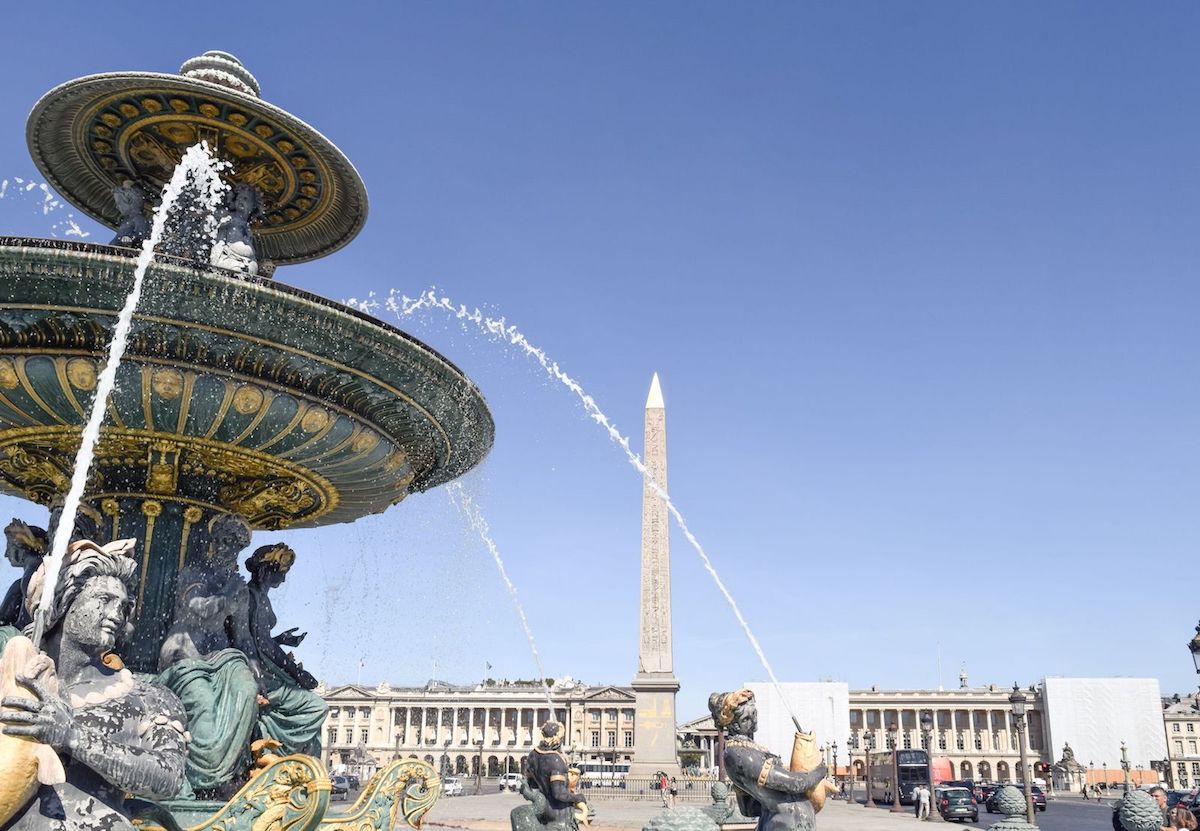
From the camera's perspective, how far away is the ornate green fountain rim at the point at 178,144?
6.20 metres

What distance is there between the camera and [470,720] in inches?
3770

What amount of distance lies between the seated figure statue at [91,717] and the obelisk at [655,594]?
30.9 meters

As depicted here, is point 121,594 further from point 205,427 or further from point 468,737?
point 468,737

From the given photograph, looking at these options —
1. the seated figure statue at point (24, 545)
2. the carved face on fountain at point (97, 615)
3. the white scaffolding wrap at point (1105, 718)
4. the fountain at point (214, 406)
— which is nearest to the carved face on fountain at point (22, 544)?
the seated figure statue at point (24, 545)

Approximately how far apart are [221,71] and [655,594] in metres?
30.1

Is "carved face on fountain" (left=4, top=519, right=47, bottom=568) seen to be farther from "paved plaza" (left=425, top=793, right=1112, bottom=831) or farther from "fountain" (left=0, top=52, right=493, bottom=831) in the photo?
"paved plaza" (left=425, top=793, right=1112, bottom=831)

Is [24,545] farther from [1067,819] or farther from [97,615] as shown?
[1067,819]

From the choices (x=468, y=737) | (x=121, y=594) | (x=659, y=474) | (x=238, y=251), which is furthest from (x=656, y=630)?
(x=468, y=737)

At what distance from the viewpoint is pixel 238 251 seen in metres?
6.72

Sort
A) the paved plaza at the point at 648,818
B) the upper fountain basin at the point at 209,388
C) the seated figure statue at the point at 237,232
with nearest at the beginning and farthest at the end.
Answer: the upper fountain basin at the point at 209,388, the seated figure statue at the point at 237,232, the paved plaza at the point at 648,818

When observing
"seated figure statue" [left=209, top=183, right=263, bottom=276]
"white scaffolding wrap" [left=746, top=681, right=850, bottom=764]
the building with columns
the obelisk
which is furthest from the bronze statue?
the building with columns

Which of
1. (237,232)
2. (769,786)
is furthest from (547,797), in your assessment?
(237,232)

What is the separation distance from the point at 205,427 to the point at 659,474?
28299 mm

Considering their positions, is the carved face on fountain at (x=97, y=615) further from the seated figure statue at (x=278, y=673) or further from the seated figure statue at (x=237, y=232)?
the seated figure statue at (x=237, y=232)
